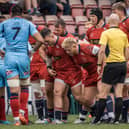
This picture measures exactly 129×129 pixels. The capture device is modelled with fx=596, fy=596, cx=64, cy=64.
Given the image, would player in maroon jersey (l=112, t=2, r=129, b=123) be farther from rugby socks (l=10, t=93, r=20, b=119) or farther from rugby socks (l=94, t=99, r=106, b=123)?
rugby socks (l=10, t=93, r=20, b=119)

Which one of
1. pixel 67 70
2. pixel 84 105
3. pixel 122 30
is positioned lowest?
pixel 84 105

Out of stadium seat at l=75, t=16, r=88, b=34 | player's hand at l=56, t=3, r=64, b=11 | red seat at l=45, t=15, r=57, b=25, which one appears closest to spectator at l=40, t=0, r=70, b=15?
player's hand at l=56, t=3, r=64, b=11

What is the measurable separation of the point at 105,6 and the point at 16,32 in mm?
8470

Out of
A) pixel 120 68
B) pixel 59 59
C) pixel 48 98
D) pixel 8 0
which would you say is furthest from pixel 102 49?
pixel 8 0

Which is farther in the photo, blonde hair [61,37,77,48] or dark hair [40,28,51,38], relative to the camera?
dark hair [40,28,51,38]

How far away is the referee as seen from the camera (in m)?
9.80

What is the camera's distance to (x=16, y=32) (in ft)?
32.3

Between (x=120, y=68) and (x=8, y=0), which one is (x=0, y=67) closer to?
(x=120, y=68)

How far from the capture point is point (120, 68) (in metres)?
9.86

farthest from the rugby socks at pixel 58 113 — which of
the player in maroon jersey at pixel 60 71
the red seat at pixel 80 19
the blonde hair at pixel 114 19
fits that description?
the red seat at pixel 80 19

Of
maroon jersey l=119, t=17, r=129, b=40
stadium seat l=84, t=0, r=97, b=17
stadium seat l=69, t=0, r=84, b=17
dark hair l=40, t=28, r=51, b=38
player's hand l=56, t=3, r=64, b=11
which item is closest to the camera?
dark hair l=40, t=28, r=51, b=38

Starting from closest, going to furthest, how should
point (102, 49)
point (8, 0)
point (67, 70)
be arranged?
point (102, 49)
point (67, 70)
point (8, 0)

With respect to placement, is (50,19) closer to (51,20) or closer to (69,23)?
(51,20)

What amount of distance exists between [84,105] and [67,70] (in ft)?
2.33
